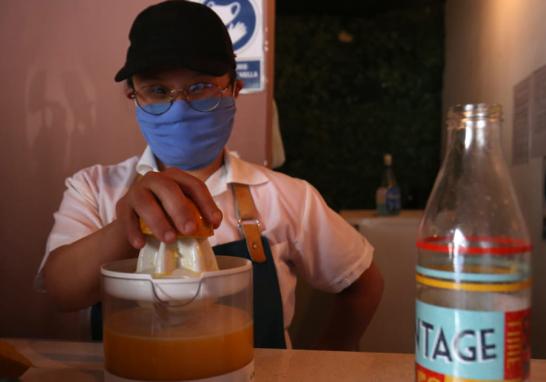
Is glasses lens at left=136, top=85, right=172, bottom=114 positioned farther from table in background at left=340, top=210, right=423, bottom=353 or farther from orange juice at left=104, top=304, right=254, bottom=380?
table in background at left=340, top=210, right=423, bottom=353

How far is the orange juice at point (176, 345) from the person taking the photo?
1.59 feet

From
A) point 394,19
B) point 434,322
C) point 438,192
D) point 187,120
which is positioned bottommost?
point 434,322

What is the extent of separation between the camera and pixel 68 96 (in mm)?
1546

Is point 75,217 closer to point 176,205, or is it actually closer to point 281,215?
point 281,215

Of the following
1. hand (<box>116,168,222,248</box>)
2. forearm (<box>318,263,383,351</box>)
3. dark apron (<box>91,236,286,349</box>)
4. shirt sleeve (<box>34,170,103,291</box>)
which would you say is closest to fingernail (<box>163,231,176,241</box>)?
hand (<box>116,168,222,248</box>)

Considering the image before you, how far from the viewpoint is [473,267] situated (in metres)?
0.45

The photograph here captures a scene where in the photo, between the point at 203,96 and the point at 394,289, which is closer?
the point at 203,96

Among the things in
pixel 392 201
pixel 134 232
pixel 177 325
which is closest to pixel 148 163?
pixel 134 232

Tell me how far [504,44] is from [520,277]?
188cm

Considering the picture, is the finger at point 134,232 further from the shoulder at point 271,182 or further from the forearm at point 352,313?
the forearm at point 352,313

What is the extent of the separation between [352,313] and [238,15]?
95 cm

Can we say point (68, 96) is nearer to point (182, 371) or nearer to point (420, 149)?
point (182, 371)

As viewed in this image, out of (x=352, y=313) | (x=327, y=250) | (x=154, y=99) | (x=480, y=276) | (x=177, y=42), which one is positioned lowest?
(x=352, y=313)

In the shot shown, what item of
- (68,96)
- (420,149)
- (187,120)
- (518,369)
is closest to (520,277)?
(518,369)
